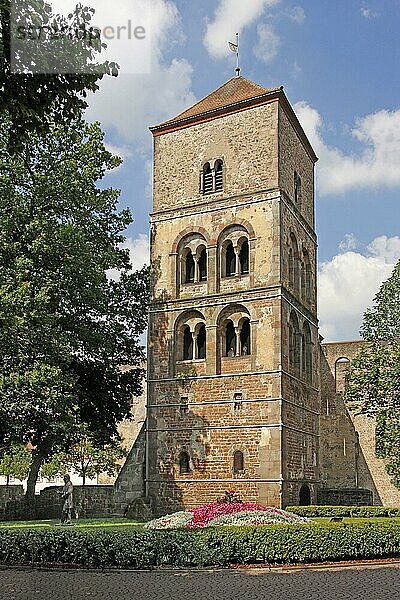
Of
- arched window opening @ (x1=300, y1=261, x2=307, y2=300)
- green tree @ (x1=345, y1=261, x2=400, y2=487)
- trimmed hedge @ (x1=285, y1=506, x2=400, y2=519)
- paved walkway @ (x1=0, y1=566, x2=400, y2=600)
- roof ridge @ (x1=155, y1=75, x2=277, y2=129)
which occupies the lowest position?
paved walkway @ (x1=0, y1=566, x2=400, y2=600)

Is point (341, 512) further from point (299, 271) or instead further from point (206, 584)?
point (206, 584)

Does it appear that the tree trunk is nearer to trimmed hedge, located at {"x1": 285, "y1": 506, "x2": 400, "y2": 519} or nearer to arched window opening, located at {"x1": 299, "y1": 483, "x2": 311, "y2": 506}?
trimmed hedge, located at {"x1": 285, "y1": 506, "x2": 400, "y2": 519}

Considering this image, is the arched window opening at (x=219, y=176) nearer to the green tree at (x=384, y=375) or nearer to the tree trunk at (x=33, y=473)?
the green tree at (x=384, y=375)

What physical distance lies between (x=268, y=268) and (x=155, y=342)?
614 cm

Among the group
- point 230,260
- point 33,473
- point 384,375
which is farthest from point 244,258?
point 33,473

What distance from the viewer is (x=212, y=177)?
1356 inches

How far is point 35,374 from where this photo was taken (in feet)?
81.4

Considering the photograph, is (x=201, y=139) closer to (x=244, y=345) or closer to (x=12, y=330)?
(x=244, y=345)

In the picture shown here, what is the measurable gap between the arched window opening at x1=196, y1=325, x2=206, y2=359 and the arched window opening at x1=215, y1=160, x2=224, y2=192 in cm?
625

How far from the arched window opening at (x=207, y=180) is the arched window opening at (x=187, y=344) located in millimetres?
6199

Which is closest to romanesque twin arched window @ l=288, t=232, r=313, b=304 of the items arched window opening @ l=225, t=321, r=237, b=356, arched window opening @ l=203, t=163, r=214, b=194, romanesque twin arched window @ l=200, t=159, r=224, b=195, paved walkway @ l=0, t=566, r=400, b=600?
arched window opening @ l=225, t=321, r=237, b=356

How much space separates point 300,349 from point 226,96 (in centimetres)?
1217

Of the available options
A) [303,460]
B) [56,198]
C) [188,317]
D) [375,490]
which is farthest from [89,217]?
[375,490]

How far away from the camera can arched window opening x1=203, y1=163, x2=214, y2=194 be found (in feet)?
113
